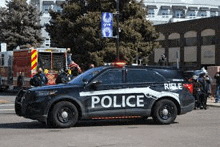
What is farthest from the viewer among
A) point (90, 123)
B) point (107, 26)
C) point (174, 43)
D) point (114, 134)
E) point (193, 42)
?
point (174, 43)

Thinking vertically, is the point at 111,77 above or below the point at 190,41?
below

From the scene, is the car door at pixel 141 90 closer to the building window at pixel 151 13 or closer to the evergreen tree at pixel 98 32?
the evergreen tree at pixel 98 32

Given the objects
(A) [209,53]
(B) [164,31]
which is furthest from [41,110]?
(B) [164,31]

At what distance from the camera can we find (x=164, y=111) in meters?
12.9

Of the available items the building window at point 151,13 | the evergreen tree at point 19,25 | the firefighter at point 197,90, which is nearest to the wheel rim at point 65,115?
the firefighter at point 197,90

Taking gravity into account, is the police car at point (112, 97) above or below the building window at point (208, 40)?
below

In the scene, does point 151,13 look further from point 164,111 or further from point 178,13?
point 164,111

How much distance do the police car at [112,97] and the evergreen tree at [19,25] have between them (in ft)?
129

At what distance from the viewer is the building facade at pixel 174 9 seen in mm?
87625

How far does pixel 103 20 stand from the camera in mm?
30500

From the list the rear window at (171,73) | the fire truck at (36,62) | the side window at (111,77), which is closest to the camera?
the side window at (111,77)

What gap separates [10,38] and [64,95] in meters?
40.6

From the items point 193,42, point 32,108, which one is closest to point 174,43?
point 193,42

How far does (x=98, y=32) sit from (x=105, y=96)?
24.9 m
